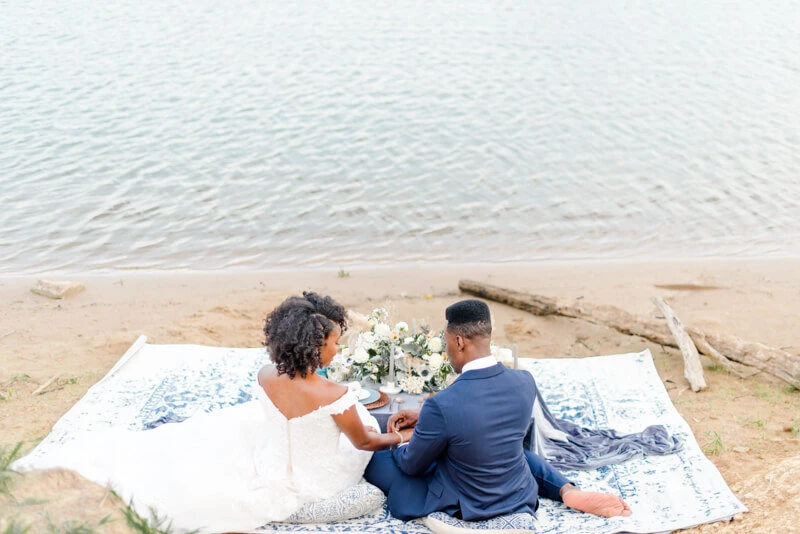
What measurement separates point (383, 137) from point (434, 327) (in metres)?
7.58

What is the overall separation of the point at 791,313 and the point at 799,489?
4.88 m

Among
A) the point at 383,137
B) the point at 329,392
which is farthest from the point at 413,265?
the point at 329,392

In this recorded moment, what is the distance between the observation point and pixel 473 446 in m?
5.11

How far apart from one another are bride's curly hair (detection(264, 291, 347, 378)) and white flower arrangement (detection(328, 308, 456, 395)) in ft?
5.47

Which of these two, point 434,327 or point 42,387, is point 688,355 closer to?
point 434,327

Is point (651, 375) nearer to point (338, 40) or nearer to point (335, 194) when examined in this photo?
point (335, 194)

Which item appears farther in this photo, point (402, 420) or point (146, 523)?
point (402, 420)

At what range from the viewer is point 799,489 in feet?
18.3

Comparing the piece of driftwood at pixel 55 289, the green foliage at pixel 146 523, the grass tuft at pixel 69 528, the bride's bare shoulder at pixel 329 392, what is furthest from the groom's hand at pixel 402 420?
the piece of driftwood at pixel 55 289

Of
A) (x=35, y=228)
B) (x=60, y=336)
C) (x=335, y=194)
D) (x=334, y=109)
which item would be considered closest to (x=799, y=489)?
(x=60, y=336)

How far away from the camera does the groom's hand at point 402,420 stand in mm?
5855

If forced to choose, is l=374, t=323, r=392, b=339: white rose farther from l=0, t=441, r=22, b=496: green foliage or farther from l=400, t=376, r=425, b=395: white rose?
l=0, t=441, r=22, b=496: green foliage

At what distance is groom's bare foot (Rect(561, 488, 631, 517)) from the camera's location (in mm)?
5523

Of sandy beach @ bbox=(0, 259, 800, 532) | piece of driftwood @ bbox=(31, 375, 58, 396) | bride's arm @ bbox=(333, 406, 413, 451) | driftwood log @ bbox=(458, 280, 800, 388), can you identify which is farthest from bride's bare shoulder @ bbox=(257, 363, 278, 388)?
driftwood log @ bbox=(458, 280, 800, 388)
